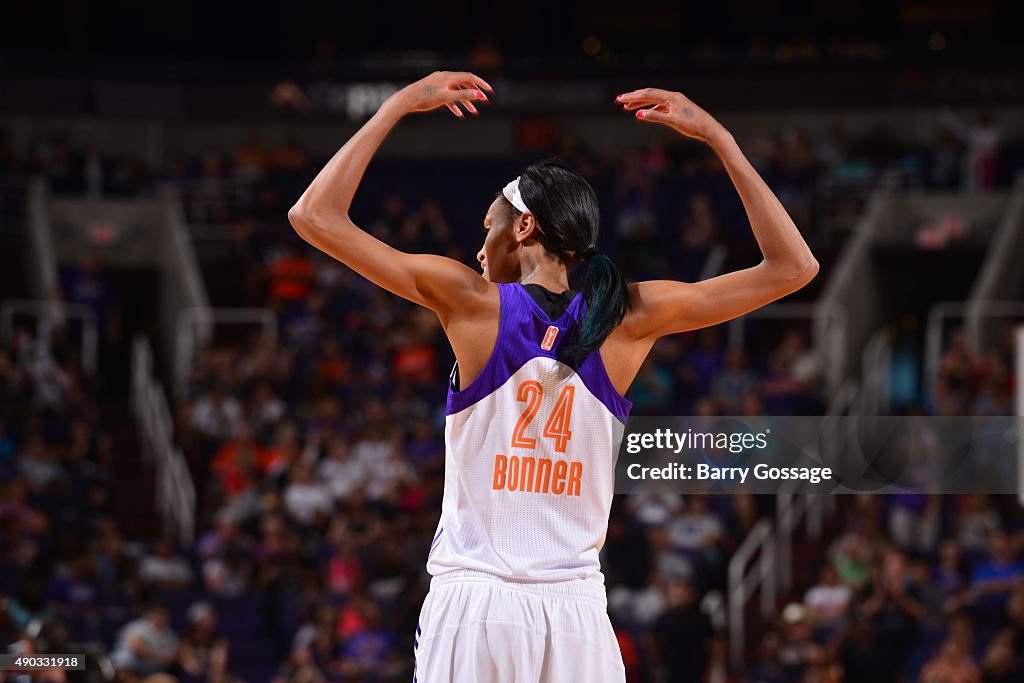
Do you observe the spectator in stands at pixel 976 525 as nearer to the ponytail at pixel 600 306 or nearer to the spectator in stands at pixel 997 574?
the spectator in stands at pixel 997 574

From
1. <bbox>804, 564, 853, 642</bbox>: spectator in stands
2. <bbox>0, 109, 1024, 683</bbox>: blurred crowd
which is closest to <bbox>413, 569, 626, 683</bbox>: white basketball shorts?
<bbox>0, 109, 1024, 683</bbox>: blurred crowd

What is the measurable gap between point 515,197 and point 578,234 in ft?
0.60

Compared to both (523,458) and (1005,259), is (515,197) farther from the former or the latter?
(1005,259)

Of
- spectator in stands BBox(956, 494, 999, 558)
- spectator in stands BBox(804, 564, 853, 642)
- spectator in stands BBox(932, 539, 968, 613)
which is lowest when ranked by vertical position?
spectator in stands BBox(804, 564, 853, 642)

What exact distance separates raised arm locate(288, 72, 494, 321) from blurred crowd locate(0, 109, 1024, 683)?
4568 mm

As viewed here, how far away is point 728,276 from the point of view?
374cm

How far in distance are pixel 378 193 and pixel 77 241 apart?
4506 millimetres

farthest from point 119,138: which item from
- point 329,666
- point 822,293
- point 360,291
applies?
point 329,666

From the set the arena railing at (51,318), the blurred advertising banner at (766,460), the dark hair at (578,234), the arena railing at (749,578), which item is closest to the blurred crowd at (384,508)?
the arena railing at (749,578)

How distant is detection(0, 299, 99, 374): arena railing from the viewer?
61.6 ft

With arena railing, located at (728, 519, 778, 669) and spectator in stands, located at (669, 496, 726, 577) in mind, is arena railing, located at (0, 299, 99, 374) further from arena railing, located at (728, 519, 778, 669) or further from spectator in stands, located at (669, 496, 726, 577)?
arena railing, located at (728, 519, 778, 669)

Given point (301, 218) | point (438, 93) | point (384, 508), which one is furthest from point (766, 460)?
point (384, 508)

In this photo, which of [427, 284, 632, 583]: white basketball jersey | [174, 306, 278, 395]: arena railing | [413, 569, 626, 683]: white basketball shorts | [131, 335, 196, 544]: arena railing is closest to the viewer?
[413, 569, 626, 683]: white basketball shorts

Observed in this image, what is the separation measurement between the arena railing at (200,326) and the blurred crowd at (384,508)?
25 centimetres
